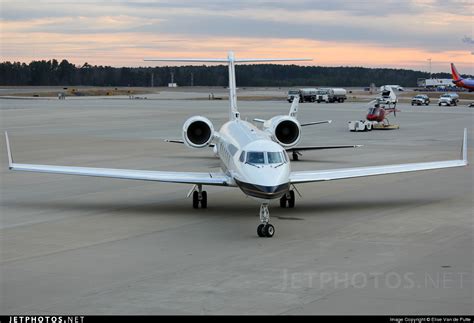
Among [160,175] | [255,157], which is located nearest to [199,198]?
[160,175]

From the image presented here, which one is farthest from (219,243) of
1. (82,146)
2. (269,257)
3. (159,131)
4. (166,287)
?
(159,131)

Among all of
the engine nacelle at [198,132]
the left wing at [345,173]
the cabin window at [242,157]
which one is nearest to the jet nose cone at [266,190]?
the cabin window at [242,157]

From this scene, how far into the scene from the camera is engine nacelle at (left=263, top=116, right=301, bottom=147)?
28516 mm

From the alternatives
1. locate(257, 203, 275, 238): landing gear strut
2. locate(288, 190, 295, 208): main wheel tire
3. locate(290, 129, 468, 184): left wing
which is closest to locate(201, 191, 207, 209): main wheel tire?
locate(288, 190, 295, 208): main wheel tire

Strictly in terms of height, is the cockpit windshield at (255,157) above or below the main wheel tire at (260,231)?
above

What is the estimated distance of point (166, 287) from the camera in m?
15.0

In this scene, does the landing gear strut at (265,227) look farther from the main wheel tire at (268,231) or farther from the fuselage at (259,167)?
the fuselage at (259,167)

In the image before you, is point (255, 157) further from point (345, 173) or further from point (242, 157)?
point (345, 173)

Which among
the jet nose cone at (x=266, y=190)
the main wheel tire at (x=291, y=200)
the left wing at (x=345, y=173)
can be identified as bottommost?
the main wheel tire at (x=291, y=200)

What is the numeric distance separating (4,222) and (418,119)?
55139 millimetres

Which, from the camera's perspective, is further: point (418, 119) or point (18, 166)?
point (418, 119)

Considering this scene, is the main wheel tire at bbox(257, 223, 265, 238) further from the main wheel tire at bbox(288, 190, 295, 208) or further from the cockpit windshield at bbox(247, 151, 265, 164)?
the main wheel tire at bbox(288, 190, 295, 208)

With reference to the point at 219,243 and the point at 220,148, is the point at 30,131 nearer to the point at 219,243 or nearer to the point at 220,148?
the point at 220,148

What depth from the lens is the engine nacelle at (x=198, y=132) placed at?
26.4 m
